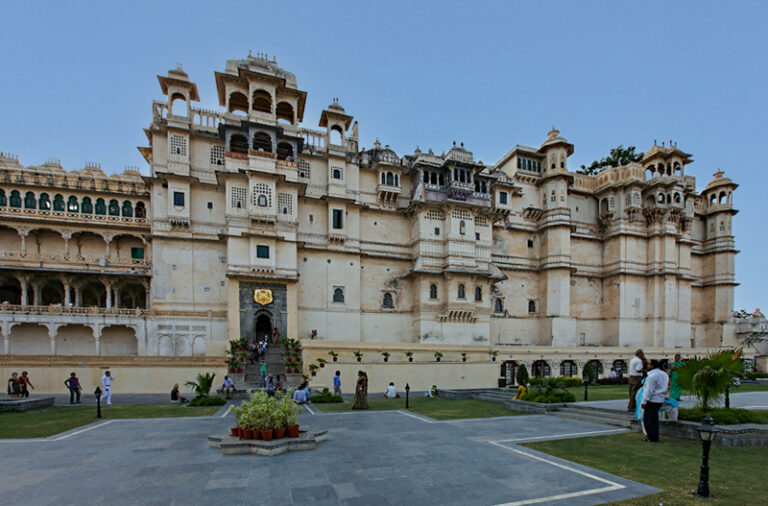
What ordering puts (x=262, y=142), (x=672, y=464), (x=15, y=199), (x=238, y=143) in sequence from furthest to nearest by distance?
(x=262, y=142) < (x=238, y=143) < (x=15, y=199) < (x=672, y=464)

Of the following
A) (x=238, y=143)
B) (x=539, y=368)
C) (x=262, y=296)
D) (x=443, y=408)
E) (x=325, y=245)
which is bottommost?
(x=539, y=368)

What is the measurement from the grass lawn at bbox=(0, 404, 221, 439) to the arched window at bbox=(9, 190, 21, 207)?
22722 mm

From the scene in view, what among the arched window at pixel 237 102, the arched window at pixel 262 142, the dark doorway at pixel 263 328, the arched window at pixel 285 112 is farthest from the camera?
the arched window at pixel 285 112

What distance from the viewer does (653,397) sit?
8.86 metres

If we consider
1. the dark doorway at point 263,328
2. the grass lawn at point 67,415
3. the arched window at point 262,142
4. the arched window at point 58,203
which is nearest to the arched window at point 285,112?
the arched window at point 262,142

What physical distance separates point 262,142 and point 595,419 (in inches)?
1187

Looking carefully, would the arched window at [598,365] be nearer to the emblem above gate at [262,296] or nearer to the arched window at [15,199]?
the emblem above gate at [262,296]

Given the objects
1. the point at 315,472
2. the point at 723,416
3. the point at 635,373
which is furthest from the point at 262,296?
the point at 723,416

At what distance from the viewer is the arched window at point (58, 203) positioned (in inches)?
1174

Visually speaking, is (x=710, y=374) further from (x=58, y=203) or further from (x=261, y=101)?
(x=58, y=203)

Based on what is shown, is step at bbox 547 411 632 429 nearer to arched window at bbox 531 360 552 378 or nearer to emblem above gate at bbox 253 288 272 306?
arched window at bbox 531 360 552 378

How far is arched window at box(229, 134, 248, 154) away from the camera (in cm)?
3083

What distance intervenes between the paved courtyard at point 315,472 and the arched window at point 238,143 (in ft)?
82.4

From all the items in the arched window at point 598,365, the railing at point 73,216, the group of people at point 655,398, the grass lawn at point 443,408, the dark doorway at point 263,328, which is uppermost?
the railing at point 73,216
